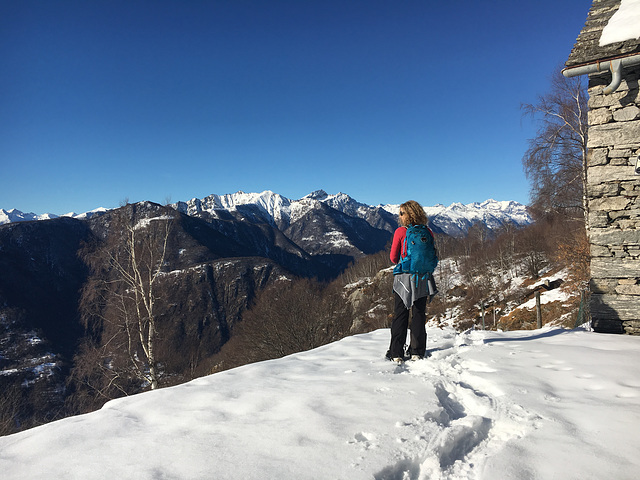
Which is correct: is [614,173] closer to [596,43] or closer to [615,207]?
[615,207]

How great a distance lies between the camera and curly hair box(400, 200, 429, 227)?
451cm

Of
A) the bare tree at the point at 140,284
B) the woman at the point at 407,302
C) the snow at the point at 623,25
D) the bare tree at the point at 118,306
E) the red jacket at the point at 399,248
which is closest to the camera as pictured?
the woman at the point at 407,302

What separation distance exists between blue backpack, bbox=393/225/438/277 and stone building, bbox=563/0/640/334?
3606 mm

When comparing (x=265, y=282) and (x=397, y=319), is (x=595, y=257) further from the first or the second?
(x=265, y=282)

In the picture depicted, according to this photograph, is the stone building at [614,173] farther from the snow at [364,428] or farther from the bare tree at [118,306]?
the bare tree at [118,306]

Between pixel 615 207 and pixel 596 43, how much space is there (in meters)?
3.07

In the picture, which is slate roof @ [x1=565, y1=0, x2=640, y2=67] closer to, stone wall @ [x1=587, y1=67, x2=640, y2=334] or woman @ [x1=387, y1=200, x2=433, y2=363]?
stone wall @ [x1=587, y1=67, x2=640, y2=334]

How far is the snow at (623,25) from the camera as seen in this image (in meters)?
5.64

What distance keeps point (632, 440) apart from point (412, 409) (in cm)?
142

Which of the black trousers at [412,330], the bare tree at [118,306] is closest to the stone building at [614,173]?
the black trousers at [412,330]

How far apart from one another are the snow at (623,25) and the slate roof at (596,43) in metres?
0.10

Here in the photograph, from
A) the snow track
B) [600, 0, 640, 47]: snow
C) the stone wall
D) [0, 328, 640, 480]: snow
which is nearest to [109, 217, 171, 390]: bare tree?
[0, 328, 640, 480]: snow

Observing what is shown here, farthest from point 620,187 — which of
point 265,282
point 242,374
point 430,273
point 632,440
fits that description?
point 265,282

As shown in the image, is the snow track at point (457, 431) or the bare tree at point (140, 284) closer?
the snow track at point (457, 431)
